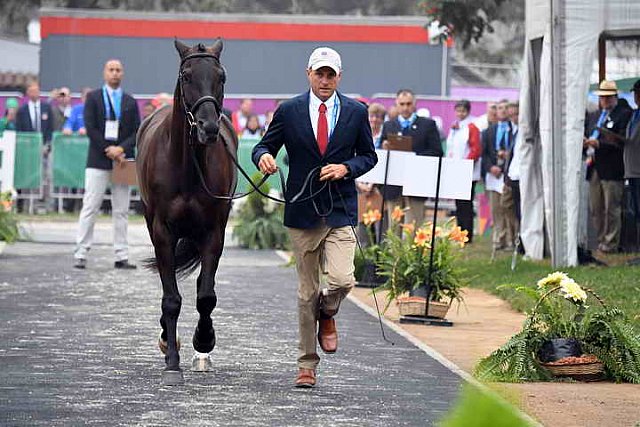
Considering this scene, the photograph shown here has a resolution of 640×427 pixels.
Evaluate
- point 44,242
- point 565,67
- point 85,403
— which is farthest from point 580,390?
point 44,242

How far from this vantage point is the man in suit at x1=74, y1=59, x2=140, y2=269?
54.3 ft

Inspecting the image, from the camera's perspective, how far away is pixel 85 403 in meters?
7.90

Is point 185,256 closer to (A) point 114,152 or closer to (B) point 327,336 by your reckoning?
(B) point 327,336

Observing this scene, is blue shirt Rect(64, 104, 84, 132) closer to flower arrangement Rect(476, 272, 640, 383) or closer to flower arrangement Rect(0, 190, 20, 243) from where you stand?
flower arrangement Rect(0, 190, 20, 243)

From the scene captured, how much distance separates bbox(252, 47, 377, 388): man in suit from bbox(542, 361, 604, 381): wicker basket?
5.21ft

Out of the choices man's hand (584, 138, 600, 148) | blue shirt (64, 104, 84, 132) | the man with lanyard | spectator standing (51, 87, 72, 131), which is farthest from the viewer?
spectator standing (51, 87, 72, 131)

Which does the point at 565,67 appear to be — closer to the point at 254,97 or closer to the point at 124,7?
the point at 254,97

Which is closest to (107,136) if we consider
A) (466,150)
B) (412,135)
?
(412,135)

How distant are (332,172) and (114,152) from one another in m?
8.26

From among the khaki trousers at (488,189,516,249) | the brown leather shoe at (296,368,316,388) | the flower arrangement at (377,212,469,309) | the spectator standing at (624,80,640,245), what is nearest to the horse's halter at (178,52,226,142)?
the brown leather shoe at (296,368,316,388)

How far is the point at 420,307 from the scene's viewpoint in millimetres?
12977

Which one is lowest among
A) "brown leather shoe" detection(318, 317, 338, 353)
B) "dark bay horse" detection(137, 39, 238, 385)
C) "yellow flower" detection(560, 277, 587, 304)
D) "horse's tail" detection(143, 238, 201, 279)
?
"brown leather shoe" detection(318, 317, 338, 353)

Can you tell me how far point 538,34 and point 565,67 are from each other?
1392 mm

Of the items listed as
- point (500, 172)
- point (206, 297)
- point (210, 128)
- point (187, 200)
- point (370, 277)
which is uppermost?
point (210, 128)
